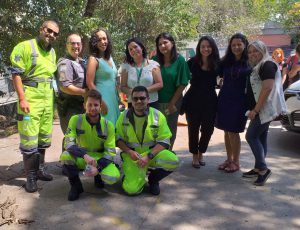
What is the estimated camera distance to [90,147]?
4.09 meters

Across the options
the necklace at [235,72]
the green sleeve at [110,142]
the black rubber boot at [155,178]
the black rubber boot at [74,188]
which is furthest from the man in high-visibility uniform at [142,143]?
the necklace at [235,72]

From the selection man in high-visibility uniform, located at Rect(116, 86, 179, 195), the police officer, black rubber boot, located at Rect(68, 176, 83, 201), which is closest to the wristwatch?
man in high-visibility uniform, located at Rect(116, 86, 179, 195)

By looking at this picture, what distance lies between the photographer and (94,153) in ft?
13.5

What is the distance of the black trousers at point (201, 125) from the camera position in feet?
15.8

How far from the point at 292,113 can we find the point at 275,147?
706 mm

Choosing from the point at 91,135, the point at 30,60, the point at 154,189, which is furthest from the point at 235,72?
the point at 30,60

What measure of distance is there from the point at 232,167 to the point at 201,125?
683 millimetres

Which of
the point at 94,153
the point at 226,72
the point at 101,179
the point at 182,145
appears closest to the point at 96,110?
the point at 94,153

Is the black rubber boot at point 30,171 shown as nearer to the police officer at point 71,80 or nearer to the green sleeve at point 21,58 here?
the police officer at point 71,80

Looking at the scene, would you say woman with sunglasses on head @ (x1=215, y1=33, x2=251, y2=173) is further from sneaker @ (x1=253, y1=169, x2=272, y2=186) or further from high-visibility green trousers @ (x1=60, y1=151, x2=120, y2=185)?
high-visibility green trousers @ (x1=60, y1=151, x2=120, y2=185)

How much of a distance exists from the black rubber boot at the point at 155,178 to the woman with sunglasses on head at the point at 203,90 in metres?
1.03

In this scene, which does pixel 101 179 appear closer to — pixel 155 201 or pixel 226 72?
pixel 155 201

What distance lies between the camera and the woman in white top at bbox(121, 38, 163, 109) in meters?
4.43

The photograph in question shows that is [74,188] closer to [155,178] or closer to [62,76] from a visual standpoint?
[155,178]
